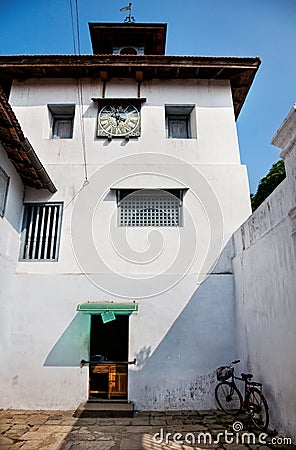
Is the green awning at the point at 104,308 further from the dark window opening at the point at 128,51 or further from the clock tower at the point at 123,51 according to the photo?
the dark window opening at the point at 128,51

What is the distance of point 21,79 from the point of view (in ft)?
31.1

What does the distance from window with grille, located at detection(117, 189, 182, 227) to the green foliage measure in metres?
6.56

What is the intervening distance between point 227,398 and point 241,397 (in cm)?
64

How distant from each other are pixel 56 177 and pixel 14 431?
5.71 metres

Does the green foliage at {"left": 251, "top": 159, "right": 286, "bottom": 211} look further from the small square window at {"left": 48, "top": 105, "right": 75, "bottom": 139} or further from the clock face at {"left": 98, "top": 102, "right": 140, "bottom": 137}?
the small square window at {"left": 48, "top": 105, "right": 75, "bottom": 139}

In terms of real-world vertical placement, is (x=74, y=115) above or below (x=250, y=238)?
above

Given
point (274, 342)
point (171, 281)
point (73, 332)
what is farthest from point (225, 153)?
point (73, 332)

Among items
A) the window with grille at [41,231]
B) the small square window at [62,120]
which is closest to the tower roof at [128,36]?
the small square window at [62,120]

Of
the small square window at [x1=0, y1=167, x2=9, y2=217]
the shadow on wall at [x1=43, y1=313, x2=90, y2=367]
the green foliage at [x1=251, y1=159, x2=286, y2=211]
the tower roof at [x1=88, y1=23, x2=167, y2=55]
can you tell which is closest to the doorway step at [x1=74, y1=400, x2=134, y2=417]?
the shadow on wall at [x1=43, y1=313, x2=90, y2=367]

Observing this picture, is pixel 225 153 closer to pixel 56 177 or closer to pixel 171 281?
pixel 171 281

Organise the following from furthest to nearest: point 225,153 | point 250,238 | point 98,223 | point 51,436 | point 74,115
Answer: point 74,115, point 225,153, point 98,223, point 250,238, point 51,436

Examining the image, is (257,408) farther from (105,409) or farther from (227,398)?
(105,409)

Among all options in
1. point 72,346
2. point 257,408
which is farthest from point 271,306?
point 72,346

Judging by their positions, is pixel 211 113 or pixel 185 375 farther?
pixel 211 113
